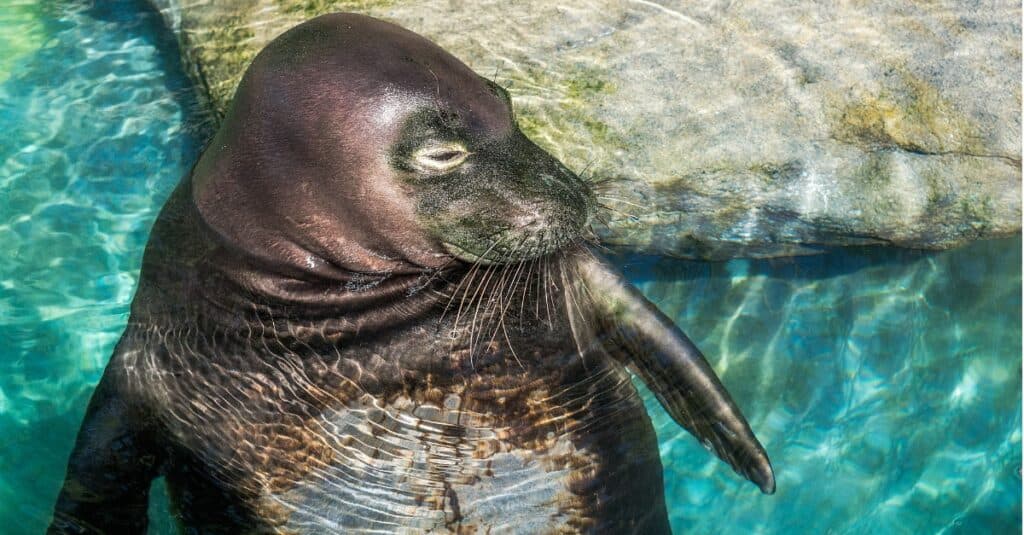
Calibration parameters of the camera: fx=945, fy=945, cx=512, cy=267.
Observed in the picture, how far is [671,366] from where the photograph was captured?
4285 millimetres

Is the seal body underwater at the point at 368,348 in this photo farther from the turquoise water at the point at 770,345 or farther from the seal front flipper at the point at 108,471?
the turquoise water at the point at 770,345

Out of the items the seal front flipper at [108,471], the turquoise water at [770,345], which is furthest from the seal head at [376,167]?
the turquoise water at [770,345]

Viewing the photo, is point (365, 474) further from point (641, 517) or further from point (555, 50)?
point (555, 50)

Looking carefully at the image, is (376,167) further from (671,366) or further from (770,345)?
(770,345)

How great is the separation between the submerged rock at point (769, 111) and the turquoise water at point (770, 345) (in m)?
0.40

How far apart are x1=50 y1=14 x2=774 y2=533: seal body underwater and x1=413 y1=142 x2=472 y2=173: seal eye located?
66mm

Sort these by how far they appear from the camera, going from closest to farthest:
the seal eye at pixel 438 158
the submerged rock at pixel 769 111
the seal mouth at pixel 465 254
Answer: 1. the seal eye at pixel 438 158
2. the seal mouth at pixel 465 254
3. the submerged rock at pixel 769 111

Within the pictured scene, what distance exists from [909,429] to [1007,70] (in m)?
2.10

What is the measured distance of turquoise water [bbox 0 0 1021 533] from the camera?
539cm

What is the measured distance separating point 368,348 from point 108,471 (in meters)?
1.26

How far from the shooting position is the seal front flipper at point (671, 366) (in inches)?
166

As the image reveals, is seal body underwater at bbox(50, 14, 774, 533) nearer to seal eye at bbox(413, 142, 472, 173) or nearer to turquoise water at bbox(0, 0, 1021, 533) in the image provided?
seal eye at bbox(413, 142, 472, 173)

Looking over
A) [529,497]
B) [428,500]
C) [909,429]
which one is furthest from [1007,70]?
[428,500]

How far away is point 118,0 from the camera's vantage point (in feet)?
23.0
